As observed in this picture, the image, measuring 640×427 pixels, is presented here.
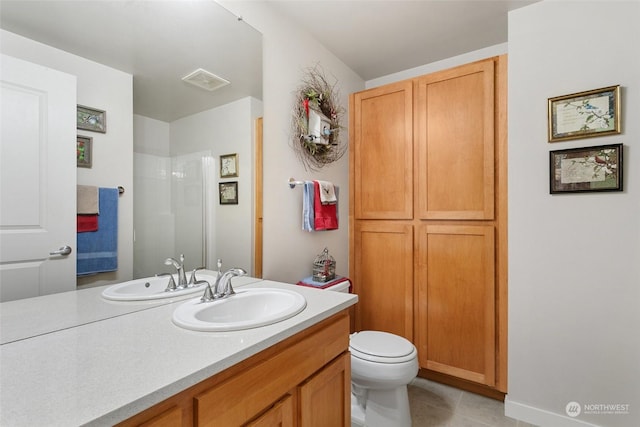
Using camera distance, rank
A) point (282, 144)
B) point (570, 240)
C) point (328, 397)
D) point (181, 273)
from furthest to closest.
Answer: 1. point (282, 144)
2. point (570, 240)
3. point (181, 273)
4. point (328, 397)

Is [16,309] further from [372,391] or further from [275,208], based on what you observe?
[372,391]

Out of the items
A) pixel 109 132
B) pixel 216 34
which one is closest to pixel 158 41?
pixel 216 34

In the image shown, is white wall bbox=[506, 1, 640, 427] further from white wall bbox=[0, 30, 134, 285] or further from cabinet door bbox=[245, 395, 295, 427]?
white wall bbox=[0, 30, 134, 285]

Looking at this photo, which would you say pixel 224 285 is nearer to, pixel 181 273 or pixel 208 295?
pixel 208 295

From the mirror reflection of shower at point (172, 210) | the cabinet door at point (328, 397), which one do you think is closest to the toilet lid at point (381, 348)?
the cabinet door at point (328, 397)

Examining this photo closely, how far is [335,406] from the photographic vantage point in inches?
45.7

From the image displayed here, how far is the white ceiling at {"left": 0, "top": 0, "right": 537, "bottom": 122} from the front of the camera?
39.3 inches

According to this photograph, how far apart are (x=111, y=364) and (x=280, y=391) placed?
460mm

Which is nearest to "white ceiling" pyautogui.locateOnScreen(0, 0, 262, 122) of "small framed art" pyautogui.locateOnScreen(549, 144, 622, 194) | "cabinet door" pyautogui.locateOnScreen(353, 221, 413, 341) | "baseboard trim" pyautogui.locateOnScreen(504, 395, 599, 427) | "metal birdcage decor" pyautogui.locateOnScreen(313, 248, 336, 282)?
"metal birdcage decor" pyautogui.locateOnScreen(313, 248, 336, 282)

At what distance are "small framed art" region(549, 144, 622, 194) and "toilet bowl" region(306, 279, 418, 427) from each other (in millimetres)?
1240

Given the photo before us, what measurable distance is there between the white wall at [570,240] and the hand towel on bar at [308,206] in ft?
4.02

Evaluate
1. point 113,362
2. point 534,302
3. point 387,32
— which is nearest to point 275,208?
point 113,362

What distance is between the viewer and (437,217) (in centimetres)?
208

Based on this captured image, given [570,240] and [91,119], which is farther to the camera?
[570,240]
